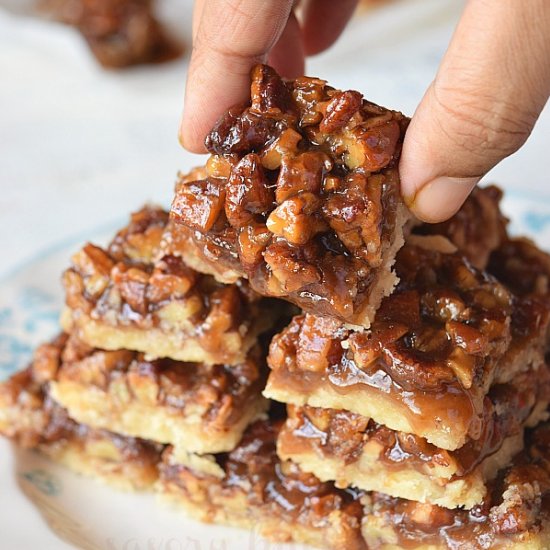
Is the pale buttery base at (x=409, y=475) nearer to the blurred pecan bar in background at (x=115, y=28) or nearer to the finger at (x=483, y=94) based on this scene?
the finger at (x=483, y=94)

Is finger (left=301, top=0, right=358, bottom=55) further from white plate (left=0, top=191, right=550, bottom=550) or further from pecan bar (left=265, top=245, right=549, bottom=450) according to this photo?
white plate (left=0, top=191, right=550, bottom=550)

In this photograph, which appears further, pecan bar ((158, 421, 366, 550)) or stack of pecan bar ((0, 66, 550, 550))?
pecan bar ((158, 421, 366, 550))

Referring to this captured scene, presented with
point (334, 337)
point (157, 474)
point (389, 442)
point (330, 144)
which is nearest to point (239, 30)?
point (330, 144)

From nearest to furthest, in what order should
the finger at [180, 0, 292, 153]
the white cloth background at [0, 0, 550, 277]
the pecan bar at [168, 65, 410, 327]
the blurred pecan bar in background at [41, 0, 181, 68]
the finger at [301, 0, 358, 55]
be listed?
the pecan bar at [168, 65, 410, 327]
the finger at [180, 0, 292, 153]
the finger at [301, 0, 358, 55]
the white cloth background at [0, 0, 550, 277]
the blurred pecan bar in background at [41, 0, 181, 68]

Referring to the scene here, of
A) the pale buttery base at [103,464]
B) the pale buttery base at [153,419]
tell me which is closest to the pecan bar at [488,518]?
the pale buttery base at [153,419]

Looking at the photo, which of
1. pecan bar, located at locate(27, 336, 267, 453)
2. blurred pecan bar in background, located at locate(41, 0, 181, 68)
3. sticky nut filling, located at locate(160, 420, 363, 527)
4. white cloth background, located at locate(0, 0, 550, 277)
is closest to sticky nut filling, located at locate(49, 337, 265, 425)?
pecan bar, located at locate(27, 336, 267, 453)
